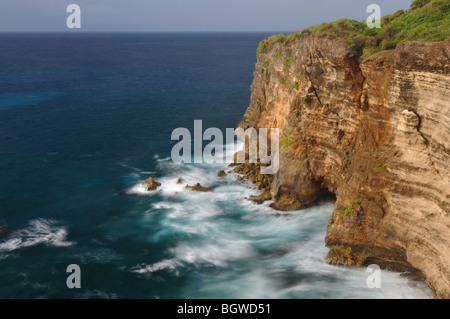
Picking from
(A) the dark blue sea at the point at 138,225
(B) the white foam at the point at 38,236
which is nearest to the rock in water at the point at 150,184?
(A) the dark blue sea at the point at 138,225

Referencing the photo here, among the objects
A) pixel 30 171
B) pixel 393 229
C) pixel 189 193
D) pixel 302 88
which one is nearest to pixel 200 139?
pixel 189 193

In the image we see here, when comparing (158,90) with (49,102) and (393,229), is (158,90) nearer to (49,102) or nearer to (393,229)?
(49,102)

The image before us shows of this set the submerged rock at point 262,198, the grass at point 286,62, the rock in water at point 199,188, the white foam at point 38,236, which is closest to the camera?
the white foam at point 38,236

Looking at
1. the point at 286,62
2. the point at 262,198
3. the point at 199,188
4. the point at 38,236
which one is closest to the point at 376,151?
the point at 262,198

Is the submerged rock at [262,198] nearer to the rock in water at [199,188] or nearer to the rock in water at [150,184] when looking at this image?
the rock in water at [199,188]

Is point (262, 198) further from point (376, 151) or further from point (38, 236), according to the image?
point (38, 236)

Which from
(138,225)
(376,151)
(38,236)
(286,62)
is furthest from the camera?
(286,62)

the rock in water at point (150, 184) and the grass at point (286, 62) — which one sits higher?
the grass at point (286, 62)

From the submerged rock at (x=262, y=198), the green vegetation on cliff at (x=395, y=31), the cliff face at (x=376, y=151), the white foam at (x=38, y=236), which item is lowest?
the white foam at (x=38, y=236)
